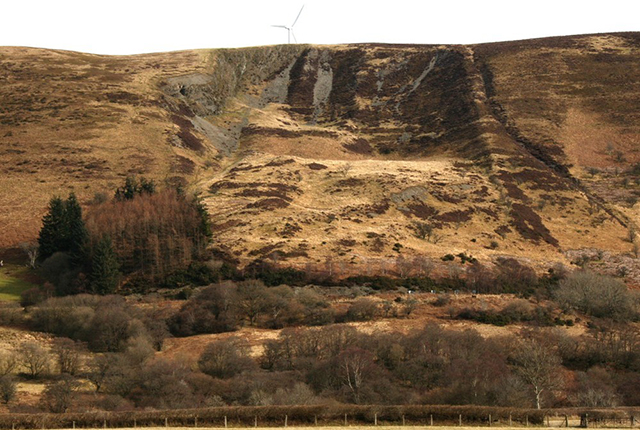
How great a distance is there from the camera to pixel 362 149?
15612 centimetres

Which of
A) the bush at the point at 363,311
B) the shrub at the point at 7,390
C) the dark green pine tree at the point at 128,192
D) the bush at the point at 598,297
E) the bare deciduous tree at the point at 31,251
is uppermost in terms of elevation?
the dark green pine tree at the point at 128,192

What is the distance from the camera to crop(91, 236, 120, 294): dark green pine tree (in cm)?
7769

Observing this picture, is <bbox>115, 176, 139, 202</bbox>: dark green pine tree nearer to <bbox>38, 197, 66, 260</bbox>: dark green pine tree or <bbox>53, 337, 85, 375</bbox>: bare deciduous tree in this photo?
<bbox>38, 197, 66, 260</bbox>: dark green pine tree

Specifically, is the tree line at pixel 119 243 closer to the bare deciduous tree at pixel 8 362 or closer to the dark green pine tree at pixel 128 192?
the dark green pine tree at pixel 128 192

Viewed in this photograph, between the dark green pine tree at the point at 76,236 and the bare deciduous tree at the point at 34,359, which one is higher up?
the dark green pine tree at the point at 76,236

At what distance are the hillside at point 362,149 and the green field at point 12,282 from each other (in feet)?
25.2

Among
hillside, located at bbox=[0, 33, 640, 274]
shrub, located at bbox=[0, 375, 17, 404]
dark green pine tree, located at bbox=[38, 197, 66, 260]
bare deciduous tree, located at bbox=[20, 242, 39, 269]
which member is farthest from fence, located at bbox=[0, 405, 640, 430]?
bare deciduous tree, located at bbox=[20, 242, 39, 269]

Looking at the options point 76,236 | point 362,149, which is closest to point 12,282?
point 76,236

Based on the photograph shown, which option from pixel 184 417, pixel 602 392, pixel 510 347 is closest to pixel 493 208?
pixel 510 347

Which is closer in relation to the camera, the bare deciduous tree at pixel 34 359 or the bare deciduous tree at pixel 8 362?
the bare deciduous tree at pixel 8 362

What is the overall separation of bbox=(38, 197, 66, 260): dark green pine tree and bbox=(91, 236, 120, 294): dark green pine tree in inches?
452

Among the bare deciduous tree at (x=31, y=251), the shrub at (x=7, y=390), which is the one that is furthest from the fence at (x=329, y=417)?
the bare deciduous tree at (x=31, y=251)

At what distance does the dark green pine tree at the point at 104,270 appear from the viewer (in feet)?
255

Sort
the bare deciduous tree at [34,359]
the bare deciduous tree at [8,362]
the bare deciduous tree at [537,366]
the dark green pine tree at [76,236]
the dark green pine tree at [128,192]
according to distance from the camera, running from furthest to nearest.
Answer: the dark green pine tree at [128,192]
the dark green pine tree at [76,236]
the bare deciduous tree at [34,359]
the bare deciduous tree at [8,362]
the bare deciduous tree at [537,366]
